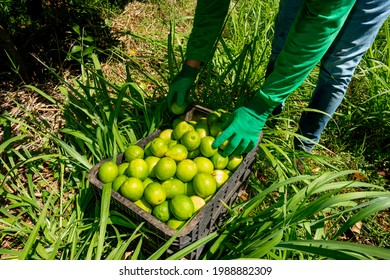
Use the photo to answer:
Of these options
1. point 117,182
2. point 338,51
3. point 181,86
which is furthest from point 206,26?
point 117,182

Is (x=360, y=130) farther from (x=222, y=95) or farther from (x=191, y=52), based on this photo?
(x=191, y=52)

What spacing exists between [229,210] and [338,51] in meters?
1.28

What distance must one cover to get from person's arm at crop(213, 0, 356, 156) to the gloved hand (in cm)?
44

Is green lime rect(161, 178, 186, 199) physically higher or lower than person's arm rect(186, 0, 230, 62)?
lower

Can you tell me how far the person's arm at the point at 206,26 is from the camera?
6.34 feet

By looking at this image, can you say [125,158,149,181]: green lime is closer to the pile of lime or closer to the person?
the pile of lime

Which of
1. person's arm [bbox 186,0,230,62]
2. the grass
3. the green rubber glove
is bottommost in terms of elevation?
the grass

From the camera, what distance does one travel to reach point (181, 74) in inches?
86.7

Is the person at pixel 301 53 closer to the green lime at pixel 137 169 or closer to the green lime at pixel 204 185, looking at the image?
the green lime at pixel 204 185

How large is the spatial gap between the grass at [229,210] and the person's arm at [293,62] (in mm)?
328

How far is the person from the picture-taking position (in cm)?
145

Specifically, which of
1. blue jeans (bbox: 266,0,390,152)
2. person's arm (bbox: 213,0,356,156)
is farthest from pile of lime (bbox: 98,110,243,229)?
blue jeans (bbox: 266,0,390,152)

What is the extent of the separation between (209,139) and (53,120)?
1.49m
